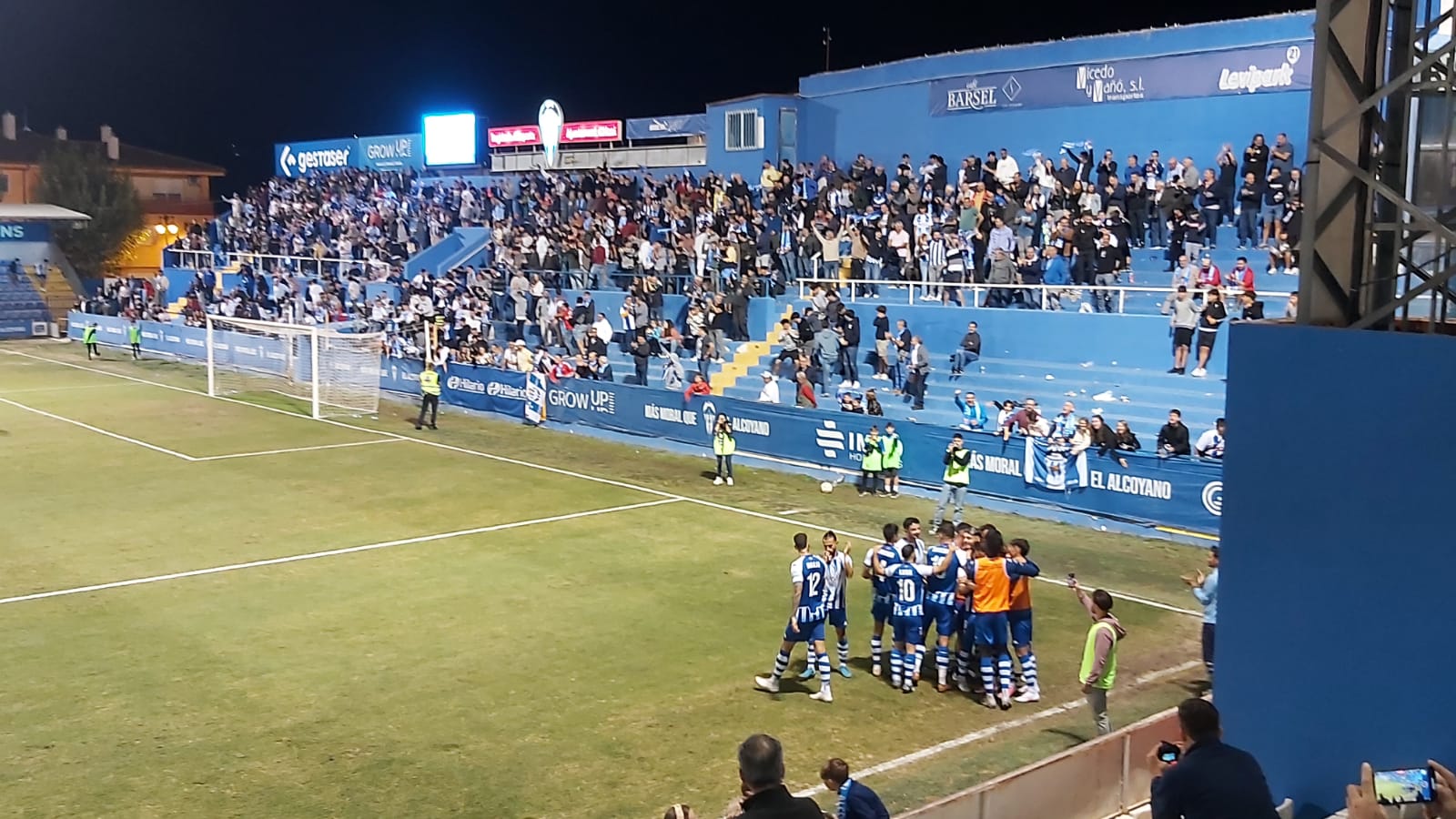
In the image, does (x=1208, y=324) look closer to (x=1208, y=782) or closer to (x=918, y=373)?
(x=918, y=373)

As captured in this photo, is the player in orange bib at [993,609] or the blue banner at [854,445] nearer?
the player in orange bib at [993,609]

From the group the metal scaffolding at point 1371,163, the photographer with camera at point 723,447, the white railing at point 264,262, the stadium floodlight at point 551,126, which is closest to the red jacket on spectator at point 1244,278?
the photographer with camera at point 723,447

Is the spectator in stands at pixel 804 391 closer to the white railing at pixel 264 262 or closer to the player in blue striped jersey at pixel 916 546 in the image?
the player in blue striped jersey at pixel 916 546

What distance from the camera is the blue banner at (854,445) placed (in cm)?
1952

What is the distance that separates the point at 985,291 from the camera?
2839cm

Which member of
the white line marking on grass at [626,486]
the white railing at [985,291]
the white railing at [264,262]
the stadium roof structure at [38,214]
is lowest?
the white line marking on grass at [626,486]

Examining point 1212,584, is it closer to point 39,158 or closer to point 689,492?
point 689,492

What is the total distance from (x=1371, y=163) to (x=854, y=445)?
56.5ft

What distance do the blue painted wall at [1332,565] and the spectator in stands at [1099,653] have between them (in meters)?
3.88

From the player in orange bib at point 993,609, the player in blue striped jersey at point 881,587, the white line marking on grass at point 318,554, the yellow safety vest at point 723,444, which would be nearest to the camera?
the player in orange bib at point 993,609

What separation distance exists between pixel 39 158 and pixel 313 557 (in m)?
60.9

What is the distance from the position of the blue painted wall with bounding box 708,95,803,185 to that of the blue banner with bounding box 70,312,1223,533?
1178 cm

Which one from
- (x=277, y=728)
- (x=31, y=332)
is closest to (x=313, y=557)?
(x=277, y=728)

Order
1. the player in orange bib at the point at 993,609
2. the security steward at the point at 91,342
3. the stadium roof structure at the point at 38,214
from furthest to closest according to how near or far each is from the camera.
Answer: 1. the stadium roof structure at the point at 38,214
2. the security steward at the point at 91,342
3. the player in orange bib at the point at 993,609
